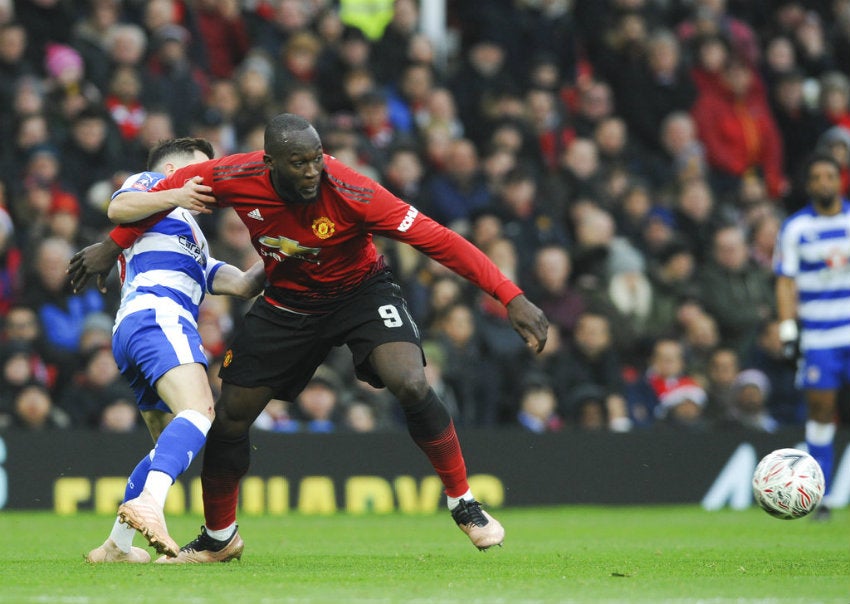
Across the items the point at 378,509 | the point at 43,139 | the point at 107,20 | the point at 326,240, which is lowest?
the point at 378,509

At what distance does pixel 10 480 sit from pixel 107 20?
5028 mm

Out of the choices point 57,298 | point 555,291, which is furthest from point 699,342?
point 57,298

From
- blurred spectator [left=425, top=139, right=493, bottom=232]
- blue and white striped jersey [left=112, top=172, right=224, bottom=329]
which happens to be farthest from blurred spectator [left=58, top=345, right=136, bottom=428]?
blue and white striped jersey [left=112, top=172, right=224, bottom=329]

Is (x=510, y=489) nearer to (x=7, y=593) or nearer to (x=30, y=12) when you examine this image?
(x=30, y=12)

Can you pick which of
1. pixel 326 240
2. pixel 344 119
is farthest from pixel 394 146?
pixel 326 240

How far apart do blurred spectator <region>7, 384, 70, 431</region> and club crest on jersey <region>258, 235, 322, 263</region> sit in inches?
208

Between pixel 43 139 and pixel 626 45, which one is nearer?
pixel 43 139

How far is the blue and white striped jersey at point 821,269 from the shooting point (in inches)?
446

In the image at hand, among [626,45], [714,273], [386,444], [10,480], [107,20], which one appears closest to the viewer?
[10,480]

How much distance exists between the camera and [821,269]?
37.4ft

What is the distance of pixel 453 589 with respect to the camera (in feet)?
20.4

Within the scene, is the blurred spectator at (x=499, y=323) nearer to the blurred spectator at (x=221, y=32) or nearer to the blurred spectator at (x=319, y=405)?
the blurred spectator at (x=319, y=405)

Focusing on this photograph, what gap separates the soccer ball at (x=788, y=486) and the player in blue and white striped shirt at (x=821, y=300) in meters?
2.59

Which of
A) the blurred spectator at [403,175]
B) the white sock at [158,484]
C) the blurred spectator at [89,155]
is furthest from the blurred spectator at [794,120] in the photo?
the white sock at [158,484]
